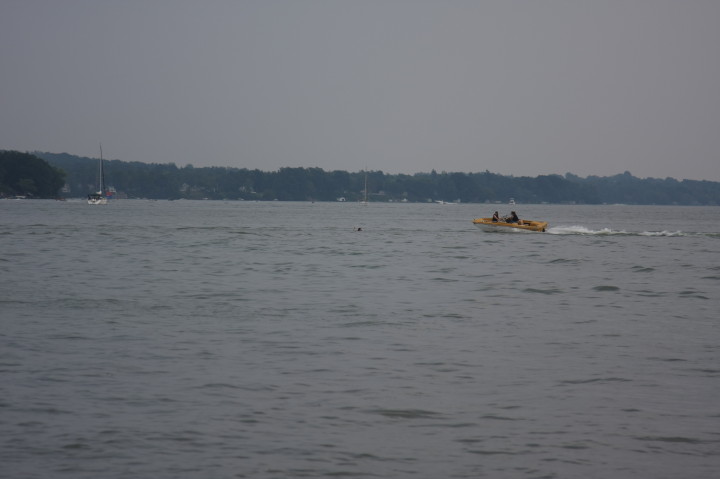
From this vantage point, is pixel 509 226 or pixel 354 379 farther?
pixel 509 226

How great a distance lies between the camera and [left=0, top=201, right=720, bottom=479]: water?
39.4 ft

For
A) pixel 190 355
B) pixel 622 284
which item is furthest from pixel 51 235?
pixel 190 355

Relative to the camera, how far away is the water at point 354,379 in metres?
12.0

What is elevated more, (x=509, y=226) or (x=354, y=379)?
(x=509, y=226)

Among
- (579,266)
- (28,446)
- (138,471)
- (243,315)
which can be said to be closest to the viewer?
(138,471)

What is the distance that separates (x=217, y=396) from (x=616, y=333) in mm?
12317

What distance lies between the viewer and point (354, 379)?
55.3 feet

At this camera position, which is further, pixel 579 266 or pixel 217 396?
pixel 579 266

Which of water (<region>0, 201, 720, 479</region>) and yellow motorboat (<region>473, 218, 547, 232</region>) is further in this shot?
yellow motorboat (<region>473, 218, 547, 232</region>)

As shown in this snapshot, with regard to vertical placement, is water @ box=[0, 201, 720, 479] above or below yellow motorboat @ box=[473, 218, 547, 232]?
below

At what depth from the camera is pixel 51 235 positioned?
257ft

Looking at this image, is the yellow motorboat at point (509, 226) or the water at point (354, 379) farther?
the yellow motorboat at point (509, 226)

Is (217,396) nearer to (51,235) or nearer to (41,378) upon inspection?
(41,378)

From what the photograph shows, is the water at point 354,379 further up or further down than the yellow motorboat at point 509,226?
further down
